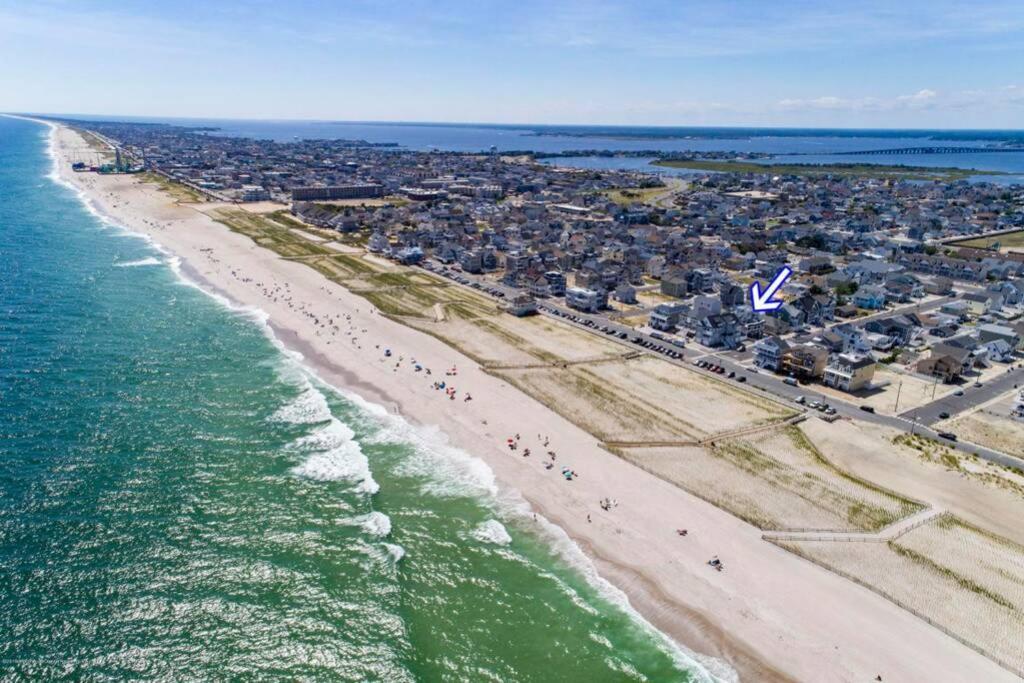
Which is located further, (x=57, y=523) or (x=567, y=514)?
(x=567, y=514)

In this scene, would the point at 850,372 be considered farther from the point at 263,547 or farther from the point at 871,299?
the point at 263,547

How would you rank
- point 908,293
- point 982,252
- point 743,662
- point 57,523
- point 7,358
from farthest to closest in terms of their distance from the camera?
point 982,252 → point 908,293 → point 7,358 → point 57,523 → point 743,662

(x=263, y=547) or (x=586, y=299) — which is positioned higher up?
(x=586, y=299)

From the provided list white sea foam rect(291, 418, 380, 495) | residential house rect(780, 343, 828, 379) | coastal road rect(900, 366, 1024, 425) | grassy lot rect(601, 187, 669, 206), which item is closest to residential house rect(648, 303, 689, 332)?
residential house rect(780, 343, 828, 379)

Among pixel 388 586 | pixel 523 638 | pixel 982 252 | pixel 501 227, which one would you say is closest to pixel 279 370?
pixel 388 586

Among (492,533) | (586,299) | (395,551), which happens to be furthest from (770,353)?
(395,551)

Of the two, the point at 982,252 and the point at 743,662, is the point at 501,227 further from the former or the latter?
the point at 743,662
